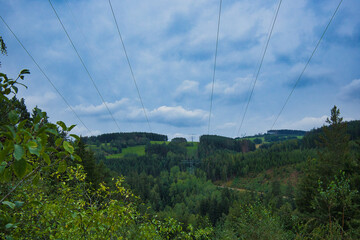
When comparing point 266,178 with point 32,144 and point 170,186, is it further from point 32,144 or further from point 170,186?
point 32,144

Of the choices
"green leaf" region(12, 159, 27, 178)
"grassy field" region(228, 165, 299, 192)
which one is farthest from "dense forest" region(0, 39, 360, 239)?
"grassy field" region(228, 165, 299, 192)

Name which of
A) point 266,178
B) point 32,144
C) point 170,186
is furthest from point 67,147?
point 266,178

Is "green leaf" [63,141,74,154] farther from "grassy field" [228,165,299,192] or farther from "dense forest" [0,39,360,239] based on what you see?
"grassy field" [228,165,299,192]

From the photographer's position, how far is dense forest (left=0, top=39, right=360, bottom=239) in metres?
1.80

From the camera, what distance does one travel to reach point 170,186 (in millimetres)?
97312

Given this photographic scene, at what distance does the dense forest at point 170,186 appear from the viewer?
1.80 metres

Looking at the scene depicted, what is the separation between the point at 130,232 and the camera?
363 cm

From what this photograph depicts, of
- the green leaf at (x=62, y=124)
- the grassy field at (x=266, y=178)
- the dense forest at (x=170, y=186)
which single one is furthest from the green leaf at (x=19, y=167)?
the grassy field at (x=266, y=178)

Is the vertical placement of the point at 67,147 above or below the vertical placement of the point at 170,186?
above

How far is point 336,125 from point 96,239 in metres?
32.9

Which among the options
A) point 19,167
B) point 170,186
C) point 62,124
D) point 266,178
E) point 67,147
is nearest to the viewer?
point 19,167

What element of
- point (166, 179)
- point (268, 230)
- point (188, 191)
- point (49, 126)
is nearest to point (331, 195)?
point (268, 230)

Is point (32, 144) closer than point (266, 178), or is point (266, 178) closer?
point (32, 144)

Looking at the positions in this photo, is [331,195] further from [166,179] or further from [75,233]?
[166,179]
